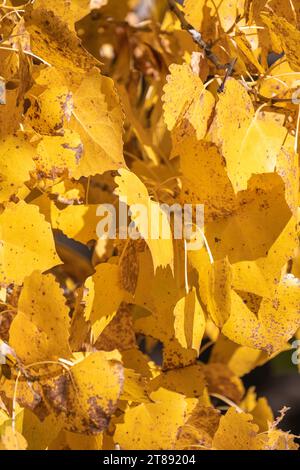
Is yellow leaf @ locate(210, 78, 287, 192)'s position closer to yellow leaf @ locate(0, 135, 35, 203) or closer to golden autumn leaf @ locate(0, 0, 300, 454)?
golden autumn leaf @ locate(0, 0, 300, 454)

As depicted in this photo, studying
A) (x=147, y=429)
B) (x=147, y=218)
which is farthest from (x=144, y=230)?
(x=147, y=429)

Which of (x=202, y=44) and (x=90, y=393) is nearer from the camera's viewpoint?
(x=90, y=393)

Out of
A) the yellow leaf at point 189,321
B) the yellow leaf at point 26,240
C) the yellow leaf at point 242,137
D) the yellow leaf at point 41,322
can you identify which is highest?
the yellow leaf at point 242,137

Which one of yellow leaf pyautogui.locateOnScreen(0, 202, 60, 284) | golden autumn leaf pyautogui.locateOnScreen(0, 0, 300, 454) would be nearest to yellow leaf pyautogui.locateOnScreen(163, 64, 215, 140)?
golden autumn leaf pyautogui.locateOnScreen(0, 0, 300, 454)

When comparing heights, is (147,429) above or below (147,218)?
below

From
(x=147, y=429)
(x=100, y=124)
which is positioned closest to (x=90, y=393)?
(x=147, y=429)

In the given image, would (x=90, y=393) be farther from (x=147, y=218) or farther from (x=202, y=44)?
(x=202, y=44)

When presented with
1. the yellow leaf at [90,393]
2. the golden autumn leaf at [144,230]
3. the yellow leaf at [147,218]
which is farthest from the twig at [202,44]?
the yellow leaf at [90,393]

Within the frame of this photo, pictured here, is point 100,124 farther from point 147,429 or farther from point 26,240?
point 147,429

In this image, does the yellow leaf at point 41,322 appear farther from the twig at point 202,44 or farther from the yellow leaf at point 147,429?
the twig at point 202,44

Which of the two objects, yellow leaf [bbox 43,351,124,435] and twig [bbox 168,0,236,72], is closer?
yellow leaf [bbox 43,351,124,435]

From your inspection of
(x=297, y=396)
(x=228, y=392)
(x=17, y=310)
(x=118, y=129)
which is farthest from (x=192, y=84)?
(x=297, y=396)
